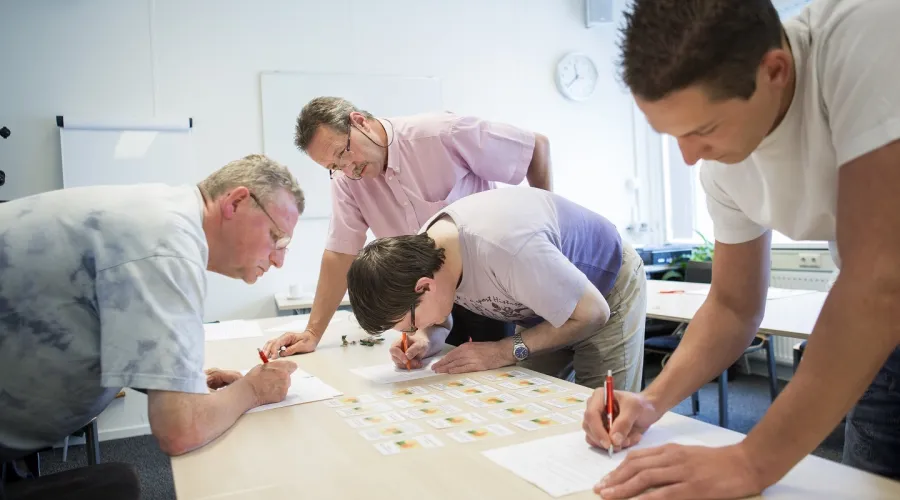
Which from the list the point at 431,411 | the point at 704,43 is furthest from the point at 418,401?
the point at 704,43

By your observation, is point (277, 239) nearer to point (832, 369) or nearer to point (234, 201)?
point (234, 201)

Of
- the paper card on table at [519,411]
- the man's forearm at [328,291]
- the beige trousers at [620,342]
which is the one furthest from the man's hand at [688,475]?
the man's forearm at [328,291]

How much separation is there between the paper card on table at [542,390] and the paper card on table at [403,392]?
0.24 meters

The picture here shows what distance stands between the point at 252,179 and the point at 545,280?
0.74 metres

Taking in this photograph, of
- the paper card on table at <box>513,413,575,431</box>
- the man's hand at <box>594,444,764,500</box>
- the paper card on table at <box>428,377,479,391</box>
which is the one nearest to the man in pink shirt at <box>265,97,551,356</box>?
the paper card on table at <box>428,377,479,391</box>

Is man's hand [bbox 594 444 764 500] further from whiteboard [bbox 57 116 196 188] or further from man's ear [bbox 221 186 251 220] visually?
whiteboard [bbox 57 116 196 188]

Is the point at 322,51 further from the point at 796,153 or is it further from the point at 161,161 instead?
the point at 796,153

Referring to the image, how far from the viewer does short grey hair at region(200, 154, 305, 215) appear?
Answer: 4.82 ft

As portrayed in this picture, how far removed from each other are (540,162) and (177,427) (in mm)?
1635

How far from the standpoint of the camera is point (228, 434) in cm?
128

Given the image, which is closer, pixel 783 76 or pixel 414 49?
pixel 783 76

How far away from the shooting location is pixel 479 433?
1195mm

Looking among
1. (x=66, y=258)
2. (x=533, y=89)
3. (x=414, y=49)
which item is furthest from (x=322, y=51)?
(x=66, y=258)

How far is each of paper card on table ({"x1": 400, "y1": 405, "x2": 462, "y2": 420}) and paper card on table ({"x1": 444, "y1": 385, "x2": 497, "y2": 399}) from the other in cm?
9
